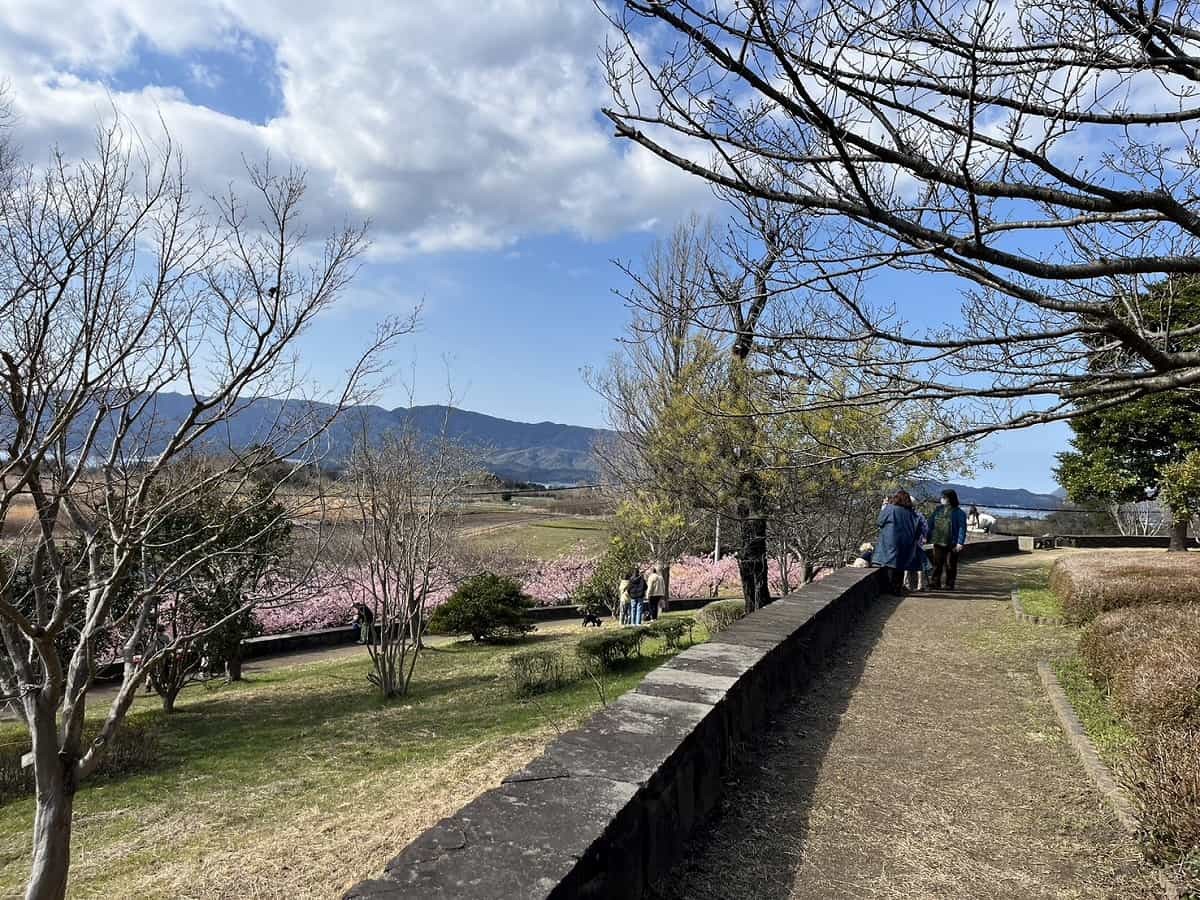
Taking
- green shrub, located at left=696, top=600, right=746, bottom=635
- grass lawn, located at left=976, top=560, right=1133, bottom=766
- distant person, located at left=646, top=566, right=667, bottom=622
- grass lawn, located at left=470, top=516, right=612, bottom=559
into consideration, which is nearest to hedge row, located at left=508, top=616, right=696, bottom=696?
green shrub, located at left=696, top=600, right=746, bottom=635

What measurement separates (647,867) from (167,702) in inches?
474

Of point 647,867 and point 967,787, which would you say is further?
point 967,787

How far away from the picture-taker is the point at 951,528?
1214 centimetres

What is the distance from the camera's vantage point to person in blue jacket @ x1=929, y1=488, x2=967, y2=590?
1180 centimetres

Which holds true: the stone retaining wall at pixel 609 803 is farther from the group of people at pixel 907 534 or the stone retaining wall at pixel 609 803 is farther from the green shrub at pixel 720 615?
the green shrub at pixel 720 615

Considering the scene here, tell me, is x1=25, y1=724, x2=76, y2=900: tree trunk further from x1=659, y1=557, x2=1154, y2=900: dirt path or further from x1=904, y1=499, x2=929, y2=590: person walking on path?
x1=904, y1=499, x2=929, y2=590: person walking on path

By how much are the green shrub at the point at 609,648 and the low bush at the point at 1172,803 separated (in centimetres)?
857

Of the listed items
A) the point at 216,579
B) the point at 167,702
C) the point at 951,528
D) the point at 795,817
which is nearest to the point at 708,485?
the point at 951,528

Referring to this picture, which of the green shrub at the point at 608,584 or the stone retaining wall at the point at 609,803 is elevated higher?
the stone retaining wall at the point at 609,803

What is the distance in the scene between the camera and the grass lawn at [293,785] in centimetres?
524

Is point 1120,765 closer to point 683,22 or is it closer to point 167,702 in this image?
point 683,22

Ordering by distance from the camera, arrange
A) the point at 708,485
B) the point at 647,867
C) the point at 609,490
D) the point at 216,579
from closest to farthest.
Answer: the point at 647,867 < the point at 216,579 < the point at 708,485 < the point at 609,490

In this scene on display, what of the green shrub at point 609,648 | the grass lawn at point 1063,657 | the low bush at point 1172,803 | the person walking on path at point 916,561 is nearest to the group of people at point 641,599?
the green shrub at point 609,648

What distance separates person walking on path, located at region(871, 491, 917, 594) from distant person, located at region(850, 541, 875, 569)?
235 millimetres
